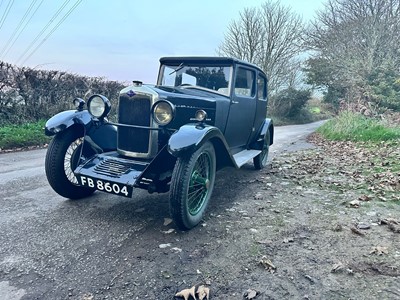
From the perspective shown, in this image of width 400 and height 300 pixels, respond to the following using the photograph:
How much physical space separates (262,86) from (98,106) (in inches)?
132

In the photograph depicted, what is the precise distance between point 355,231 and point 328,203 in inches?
37.1

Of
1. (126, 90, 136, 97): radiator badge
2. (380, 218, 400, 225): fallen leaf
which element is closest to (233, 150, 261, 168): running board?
(126, 90, 136, 97): radiator badge

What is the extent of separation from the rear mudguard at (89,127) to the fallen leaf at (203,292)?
220 centimetres

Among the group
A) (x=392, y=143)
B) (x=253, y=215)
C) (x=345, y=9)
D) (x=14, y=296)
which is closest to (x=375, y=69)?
(x=345, y=9)

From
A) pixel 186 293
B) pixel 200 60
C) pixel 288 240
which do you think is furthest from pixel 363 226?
pixel 200 60

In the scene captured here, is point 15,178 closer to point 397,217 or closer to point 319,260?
point 319,260

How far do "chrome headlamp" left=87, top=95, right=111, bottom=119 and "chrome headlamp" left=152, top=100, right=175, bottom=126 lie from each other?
0.83 metres

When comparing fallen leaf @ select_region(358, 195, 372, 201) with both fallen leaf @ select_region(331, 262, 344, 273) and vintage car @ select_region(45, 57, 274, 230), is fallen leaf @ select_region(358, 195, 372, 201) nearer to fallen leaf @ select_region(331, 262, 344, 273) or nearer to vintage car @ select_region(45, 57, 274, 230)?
vintage car @ select_region(45, 57, 274, 230)

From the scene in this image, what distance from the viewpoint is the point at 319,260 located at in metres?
2.55

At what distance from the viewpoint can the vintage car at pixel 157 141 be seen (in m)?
3.02

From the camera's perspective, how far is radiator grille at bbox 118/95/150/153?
342 cm

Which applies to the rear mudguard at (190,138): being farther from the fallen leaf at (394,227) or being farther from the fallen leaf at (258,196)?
the fallen leaf at (394,227)

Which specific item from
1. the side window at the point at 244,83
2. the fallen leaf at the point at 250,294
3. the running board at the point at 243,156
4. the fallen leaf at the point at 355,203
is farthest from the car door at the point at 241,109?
the fallen leaf at the point at 250,294

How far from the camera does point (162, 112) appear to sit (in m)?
3.19
